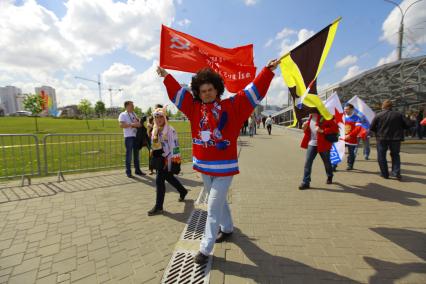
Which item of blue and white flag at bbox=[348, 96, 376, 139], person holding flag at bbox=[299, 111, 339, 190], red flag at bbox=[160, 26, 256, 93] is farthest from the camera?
blue and white flag at bbox=[348, 96, 376, 139]

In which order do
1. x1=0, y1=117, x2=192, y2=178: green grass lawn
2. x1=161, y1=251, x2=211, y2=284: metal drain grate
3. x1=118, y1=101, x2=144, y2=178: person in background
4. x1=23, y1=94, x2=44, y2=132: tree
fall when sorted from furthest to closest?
x1=23, y1=94, x2=44, y2=132: tree < x1=0, y1=117, x2=192, y2=178: green grass lawn < x1=118, y1=101, x2=144, y2=178: person in background < x1=161, y1=251, x2=211, y2=284: metal drain grate

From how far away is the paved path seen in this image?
263 centimetres

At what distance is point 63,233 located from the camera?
3488 millimetres

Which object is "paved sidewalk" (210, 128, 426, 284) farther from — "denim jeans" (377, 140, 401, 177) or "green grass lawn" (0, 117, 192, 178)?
"green grass lawn" (0, 117, 192, 178)

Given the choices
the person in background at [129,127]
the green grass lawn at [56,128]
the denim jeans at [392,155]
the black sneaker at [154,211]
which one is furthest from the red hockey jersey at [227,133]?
the green grass lawn at [56,128]

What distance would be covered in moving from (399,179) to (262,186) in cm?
359

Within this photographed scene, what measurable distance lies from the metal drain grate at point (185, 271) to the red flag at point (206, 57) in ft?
8.44

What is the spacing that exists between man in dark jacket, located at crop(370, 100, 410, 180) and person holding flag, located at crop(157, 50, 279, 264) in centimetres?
509

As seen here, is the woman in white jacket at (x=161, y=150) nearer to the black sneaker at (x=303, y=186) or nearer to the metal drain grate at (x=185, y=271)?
the metal drain grate at (x=185, y=271)

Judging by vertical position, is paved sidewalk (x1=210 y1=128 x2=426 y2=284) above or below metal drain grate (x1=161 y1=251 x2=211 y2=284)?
above

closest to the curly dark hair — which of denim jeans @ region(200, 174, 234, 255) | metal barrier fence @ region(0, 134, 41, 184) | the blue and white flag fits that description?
denim jeans @ region(200, 174, 234, 255)

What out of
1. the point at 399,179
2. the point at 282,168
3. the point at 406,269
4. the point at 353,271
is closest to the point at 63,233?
the point at 353,271

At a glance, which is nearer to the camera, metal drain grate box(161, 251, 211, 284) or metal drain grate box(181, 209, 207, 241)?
metal drain grate box(161, 251, 211, 284)

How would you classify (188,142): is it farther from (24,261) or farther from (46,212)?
(24,261)
